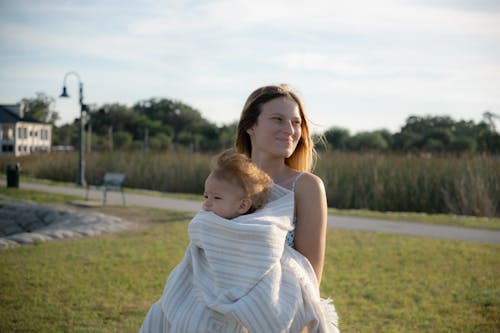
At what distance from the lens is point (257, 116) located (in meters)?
2.75

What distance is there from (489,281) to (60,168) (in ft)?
76.9

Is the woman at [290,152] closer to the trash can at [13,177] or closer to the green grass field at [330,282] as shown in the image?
the green grass field at [330,282]

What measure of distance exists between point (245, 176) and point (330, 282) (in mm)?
4945

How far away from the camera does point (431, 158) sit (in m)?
16.5

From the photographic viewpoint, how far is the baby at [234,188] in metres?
2.36

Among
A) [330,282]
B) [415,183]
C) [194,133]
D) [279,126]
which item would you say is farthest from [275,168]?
[194,133]

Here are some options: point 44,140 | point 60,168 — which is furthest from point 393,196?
point 44,140

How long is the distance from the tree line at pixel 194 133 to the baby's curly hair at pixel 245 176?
0.99 m

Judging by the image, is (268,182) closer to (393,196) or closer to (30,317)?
(30,317)

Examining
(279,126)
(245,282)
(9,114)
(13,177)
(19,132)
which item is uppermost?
(9,114)

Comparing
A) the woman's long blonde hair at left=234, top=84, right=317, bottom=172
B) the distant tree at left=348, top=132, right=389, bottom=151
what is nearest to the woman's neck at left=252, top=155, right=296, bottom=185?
the woman's long blonde hair at left=234, top=84, right=317, bottom=172

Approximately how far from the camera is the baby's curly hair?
236 cm

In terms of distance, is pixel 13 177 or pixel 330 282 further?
pixel 13 177

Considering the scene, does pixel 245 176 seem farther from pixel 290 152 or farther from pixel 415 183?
pixel 415 183
